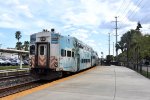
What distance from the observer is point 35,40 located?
72.9 ft

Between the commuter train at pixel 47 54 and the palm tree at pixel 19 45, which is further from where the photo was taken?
the palm tree at pixel 19 45

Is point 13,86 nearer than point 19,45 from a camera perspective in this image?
Yes

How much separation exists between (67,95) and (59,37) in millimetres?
9780

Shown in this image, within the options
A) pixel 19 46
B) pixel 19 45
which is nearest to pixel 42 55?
pixel 19 46

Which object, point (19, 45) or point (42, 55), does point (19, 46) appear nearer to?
point (19, 45)

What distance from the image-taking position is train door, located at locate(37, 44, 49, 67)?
21.6 metres

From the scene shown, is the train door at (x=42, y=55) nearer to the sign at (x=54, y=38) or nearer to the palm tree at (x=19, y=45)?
the sign at (x=54, y=38)

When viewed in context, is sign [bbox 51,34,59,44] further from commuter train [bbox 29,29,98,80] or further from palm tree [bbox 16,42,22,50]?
palm tree [bbox 16,42,22,50]

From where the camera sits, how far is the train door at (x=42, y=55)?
70.9 ft

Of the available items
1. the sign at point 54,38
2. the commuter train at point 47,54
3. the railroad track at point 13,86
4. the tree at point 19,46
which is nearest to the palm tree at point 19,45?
the tree at point 19,46

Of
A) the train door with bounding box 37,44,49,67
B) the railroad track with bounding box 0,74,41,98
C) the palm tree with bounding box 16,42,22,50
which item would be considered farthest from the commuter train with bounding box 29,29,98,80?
the palm tree with bounding box 16,42,22,50

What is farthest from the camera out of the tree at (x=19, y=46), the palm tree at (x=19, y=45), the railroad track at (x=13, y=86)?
the tree at (x=19, y=46)

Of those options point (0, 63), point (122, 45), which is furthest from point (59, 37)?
point (122, 45)

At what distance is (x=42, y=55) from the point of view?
21766mm
